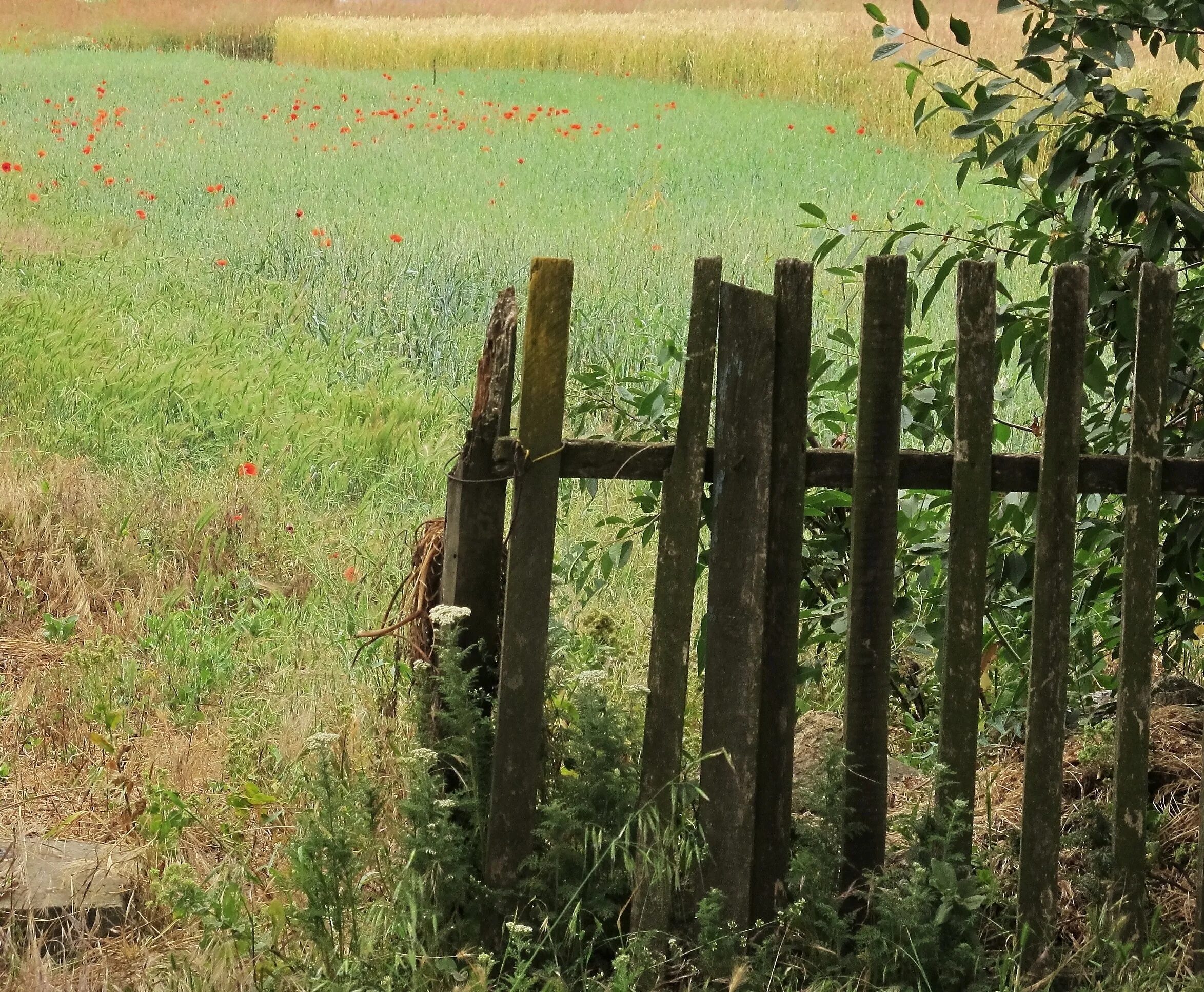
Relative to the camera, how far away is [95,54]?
976 inches

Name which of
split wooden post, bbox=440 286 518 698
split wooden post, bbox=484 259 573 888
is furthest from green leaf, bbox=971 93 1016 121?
split wooden post, bbox=440 286 518 698

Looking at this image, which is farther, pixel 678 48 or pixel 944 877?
pixel 678 48

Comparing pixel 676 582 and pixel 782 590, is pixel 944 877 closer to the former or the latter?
pixel 782 590

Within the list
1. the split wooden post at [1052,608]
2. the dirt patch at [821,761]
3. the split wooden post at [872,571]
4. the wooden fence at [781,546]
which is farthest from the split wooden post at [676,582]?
the split wooden post at [1052,608]

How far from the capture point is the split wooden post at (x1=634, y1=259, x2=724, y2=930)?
2.59 m

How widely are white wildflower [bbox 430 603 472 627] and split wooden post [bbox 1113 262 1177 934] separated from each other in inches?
49.7

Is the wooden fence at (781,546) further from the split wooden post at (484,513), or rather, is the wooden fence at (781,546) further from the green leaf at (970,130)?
the green leaf at (970,130)

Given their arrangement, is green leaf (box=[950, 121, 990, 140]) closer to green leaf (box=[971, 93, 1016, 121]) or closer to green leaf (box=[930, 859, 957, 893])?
green leaf (box=[971, 93, 1016, 121])

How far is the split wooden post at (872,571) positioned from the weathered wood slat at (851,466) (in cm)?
5

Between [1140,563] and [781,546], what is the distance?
2.30ft

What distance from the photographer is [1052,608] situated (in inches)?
104

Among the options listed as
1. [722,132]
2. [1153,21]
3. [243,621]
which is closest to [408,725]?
[243,621]

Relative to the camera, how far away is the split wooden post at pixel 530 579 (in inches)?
102

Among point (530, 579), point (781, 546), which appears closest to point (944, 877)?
point (781, 546)
